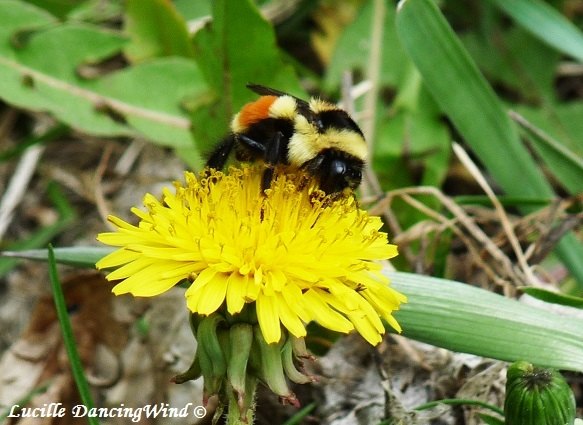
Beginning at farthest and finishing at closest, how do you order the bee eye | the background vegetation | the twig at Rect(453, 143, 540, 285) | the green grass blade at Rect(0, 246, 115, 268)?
the twig at Rect(453, 143, 540, 285) → the background vegetation → the green grass blade at Rect(0, 246, 115, 268) → the bee eye

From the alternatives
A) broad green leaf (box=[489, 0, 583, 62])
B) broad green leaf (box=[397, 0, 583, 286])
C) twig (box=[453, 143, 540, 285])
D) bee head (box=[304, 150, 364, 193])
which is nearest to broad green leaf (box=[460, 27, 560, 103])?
broad green leaf (box=[489, 0, 583, 62])

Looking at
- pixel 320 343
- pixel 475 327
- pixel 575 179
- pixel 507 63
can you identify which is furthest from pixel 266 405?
pixel 507 63

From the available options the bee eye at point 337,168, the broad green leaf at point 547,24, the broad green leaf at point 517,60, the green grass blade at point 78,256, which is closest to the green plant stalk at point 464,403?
the bee eye at point 337,168

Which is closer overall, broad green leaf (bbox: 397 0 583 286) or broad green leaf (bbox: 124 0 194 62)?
broad green leaf (bbox: 397 0 583 286)

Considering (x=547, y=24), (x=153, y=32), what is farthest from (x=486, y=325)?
(x=153, y=32)

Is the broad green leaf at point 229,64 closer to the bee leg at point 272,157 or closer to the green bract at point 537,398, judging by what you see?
the bee leg at point 272,157

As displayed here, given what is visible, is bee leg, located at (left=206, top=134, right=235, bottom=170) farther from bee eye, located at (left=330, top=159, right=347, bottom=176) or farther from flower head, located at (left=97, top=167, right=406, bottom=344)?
bee eye, located at (left=330, top=159, right=347, bottom=176)
